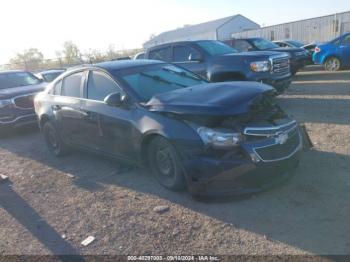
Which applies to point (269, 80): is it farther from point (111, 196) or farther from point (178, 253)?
point (178, 253)

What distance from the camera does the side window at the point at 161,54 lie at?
9.96 meters

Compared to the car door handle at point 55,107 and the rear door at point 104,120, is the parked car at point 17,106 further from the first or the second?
the rear door at point 104,120

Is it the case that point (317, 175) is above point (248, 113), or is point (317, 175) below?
below

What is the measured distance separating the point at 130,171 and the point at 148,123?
135 centimetres

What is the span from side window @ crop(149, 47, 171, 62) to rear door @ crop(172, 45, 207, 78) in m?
0.22

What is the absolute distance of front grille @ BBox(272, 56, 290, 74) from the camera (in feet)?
27.3

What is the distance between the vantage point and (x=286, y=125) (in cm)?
426

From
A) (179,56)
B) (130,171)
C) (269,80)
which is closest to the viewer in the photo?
(130,171)

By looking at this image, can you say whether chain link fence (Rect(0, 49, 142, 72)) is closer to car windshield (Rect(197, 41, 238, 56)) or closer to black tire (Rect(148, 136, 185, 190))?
car windshield (Rect(197, 41, 238, 56))

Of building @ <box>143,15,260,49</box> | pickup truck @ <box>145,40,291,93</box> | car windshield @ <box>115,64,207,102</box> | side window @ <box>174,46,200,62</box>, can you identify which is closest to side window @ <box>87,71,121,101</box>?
car windshield @ <box>115,64,207,102</box>

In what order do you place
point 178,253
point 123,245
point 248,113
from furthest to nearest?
point 248,113
point 123,245
point 178,253

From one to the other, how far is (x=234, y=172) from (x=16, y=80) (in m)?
8.32

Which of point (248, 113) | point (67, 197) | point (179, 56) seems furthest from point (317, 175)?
point (179, 56)

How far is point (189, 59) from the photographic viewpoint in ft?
30.3
